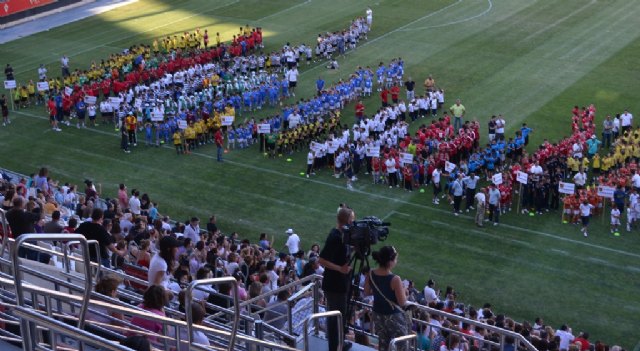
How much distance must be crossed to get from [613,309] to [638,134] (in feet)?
30.8

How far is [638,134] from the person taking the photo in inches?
1221

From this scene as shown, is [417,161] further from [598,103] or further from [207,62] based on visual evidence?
[207,62]

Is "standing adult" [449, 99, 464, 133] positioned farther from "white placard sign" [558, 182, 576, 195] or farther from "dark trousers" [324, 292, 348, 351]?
"dark trousers" [324, 292, 348, 351]

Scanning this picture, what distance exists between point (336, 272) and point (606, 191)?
692 inches

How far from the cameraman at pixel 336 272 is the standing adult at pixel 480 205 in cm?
1620

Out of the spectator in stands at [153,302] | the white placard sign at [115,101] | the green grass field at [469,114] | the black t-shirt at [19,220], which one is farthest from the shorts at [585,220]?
the spectator in stands at [153,302]

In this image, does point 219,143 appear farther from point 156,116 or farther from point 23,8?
point 23,8

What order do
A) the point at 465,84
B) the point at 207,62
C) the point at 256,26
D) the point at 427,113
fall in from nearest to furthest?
1. the point at 427,113
2. the point at 465,84
3. the point at 207,62
4. the point at 256,26

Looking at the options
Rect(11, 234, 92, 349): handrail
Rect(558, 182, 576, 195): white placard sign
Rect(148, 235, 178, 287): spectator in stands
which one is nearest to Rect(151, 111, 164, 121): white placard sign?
Rect(558, 182, 576, 195): white placard sign

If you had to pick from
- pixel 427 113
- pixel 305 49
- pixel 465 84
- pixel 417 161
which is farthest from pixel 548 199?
pixel 305 49

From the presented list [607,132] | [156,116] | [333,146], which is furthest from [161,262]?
[607,132]

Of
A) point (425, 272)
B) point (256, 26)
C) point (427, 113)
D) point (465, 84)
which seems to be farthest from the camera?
point (256, 26)

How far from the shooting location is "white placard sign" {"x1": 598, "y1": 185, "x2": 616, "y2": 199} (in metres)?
27.0

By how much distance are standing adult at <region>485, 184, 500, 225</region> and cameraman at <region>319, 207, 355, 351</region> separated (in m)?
16.5
